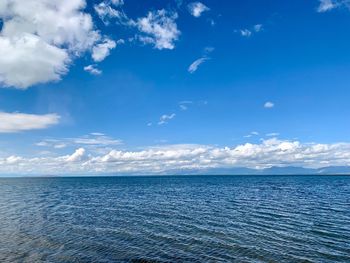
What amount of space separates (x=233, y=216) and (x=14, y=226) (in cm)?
→ 2815

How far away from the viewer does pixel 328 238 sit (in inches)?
1260

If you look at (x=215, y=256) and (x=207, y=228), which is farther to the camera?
(x=207, y=228)

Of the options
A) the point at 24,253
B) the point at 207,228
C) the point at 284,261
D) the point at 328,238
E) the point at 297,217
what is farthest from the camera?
the point at 297,217

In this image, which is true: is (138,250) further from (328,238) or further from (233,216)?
(233,216)

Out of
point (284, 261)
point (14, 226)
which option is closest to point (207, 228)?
point (284, 261)

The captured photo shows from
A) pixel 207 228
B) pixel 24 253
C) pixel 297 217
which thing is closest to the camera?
Answer: pixel 24 253

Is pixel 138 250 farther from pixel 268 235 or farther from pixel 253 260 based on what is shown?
pixel 268 235

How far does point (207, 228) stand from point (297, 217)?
15400mm

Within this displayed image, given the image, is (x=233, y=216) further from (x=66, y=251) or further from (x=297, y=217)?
(x=66, y=251)

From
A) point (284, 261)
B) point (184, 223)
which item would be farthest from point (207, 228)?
point (284, 261)

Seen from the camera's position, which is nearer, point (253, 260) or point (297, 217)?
point (253, 260)

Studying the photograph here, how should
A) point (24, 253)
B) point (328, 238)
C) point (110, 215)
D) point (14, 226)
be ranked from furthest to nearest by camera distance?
point (110, 215)
point (14, 226)
point (328, 238)
point (24, 253)

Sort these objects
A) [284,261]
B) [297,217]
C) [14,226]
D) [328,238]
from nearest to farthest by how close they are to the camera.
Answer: [284,261], [328,238], [14,226], [297,217]

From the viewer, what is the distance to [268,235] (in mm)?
33188
